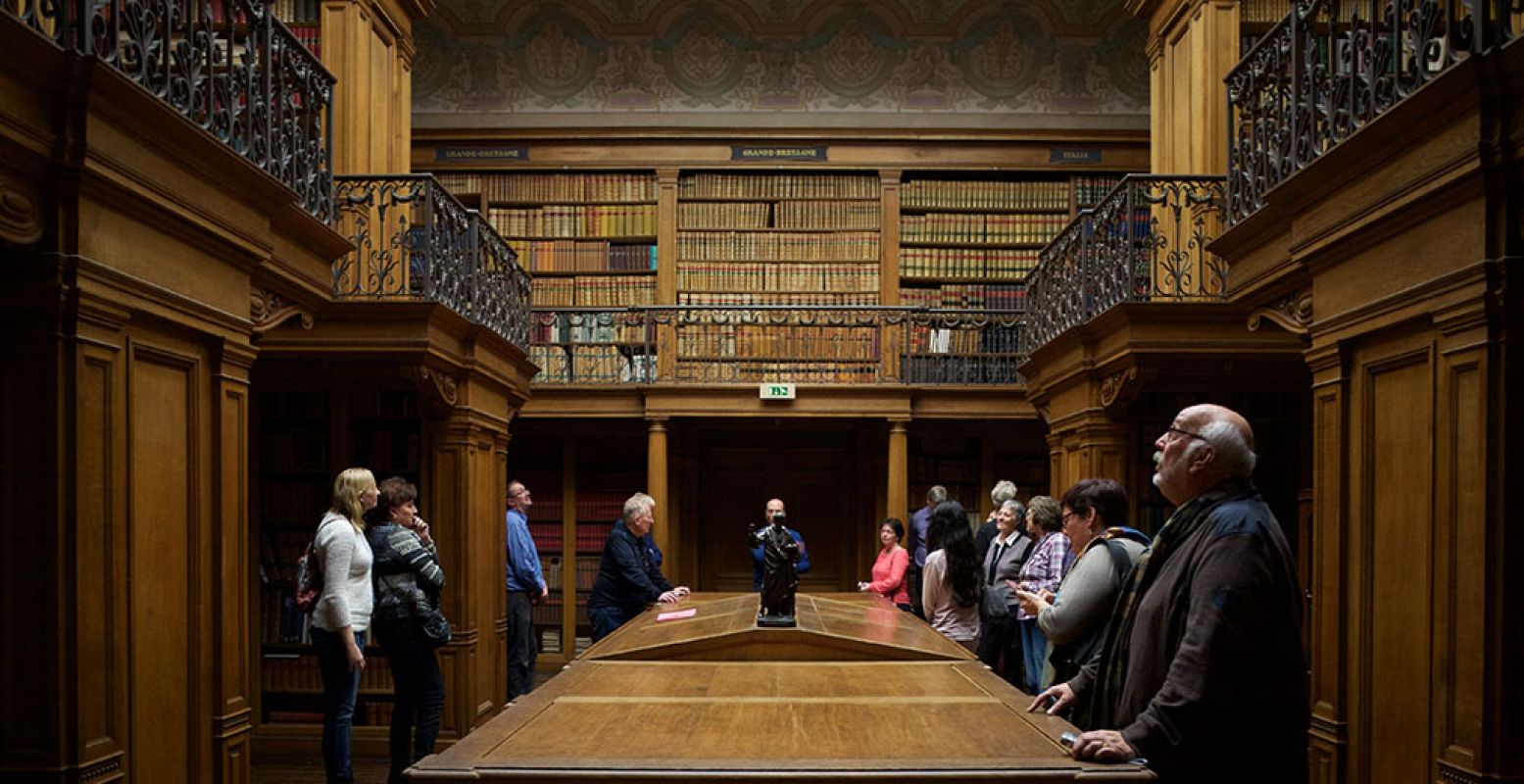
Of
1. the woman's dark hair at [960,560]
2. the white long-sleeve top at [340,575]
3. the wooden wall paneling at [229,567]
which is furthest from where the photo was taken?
the woman's dark hair at [960,560]

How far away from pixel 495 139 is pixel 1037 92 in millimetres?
4921

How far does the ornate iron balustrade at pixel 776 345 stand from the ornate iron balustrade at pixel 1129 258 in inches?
81.7

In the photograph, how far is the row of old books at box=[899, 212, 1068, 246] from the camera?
11109 mm

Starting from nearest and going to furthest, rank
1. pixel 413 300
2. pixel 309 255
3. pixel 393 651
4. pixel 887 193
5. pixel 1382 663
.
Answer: pixel 1382 663, pixel 309 255, pixel 393 651, pixel 413 300, pixel 887 193

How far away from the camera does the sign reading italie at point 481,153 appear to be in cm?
1120

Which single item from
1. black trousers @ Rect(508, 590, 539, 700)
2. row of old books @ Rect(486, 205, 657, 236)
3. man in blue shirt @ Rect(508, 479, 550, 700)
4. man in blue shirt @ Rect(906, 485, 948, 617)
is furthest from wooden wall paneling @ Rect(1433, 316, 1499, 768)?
row of old books @ Rect(486, 205, 657, 236)

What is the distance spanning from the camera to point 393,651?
4941 millimetres

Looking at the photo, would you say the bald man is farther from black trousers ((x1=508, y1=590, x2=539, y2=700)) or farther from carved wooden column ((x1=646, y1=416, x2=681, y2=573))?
carved wooden column ((x1=646, y1=416, x2=681, y2=573))

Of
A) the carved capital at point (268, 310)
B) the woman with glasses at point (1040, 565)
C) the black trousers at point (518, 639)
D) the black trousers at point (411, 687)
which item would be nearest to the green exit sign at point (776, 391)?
the black trousers at point (518, 639)

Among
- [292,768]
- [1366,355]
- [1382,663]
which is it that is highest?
[1366,355]

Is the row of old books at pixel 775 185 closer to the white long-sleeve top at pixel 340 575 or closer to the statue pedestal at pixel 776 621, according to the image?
the white long-sleeve top at pixel 340 575

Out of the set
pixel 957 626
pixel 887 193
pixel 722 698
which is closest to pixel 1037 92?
Result: pixel 887 193

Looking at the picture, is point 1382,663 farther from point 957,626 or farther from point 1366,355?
point 957,626

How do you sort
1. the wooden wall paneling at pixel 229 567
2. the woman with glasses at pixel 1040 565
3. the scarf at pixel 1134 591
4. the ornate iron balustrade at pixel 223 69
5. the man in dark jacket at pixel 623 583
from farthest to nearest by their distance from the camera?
1. the man in dark jacket at pixel 623 583
2. the woman with glasses at pixel 1040 565
3. the wooden wall paneling at pixel 229 567
4. the ornate iron balustrade at pixel 223 69
5. the scarf at pixel 1134 591
